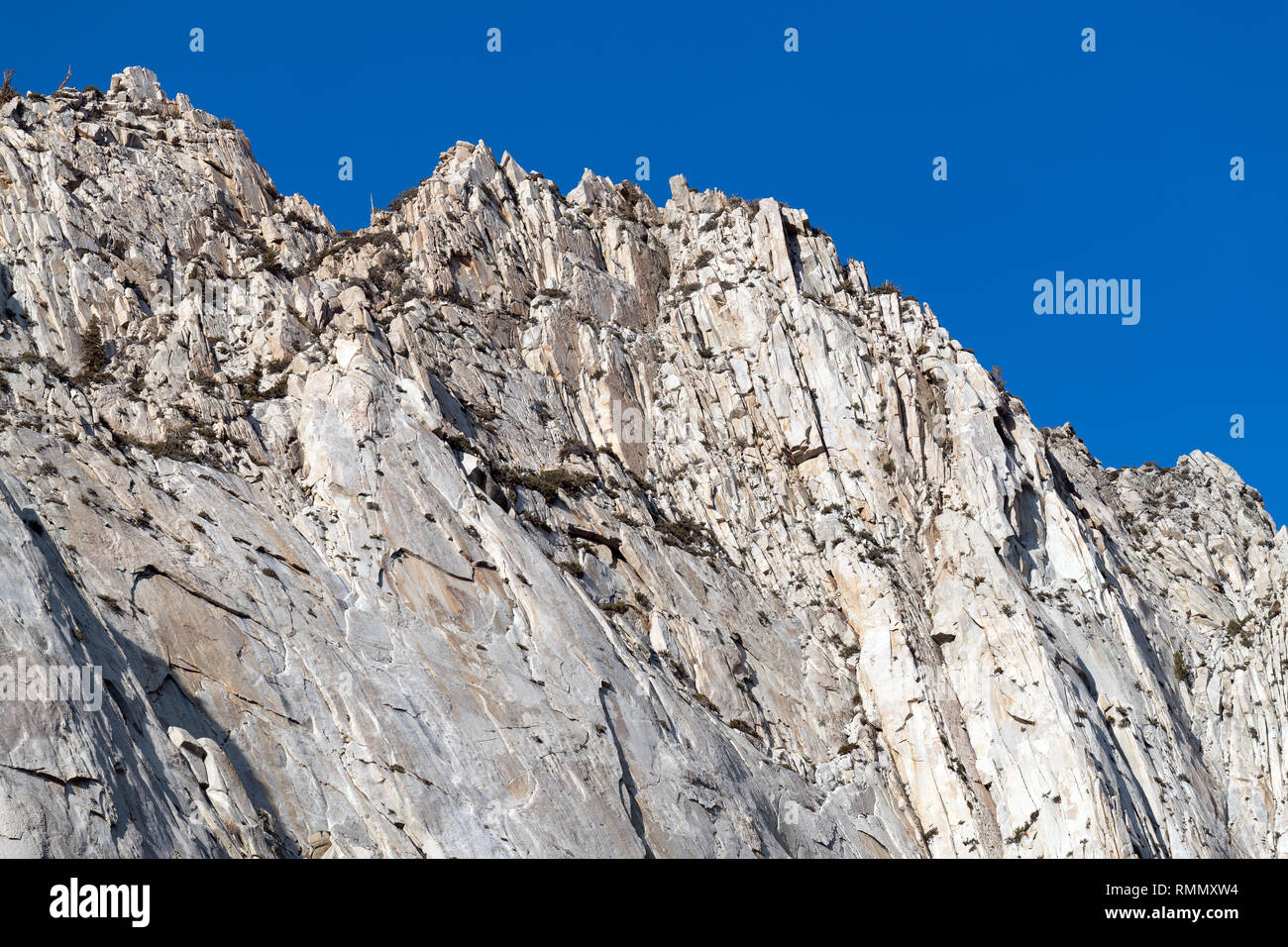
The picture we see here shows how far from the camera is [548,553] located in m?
45.6

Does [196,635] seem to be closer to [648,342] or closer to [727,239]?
[648,342]

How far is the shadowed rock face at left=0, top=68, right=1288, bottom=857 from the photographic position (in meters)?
35.1

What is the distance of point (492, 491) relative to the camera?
4572 centimetres

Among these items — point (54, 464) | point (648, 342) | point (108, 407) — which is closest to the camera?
point (54, 464)

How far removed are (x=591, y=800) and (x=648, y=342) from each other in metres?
27.6

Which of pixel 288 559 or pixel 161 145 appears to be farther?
pixel 161 145

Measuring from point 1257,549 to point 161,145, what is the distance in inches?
2289

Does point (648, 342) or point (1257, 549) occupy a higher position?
point (648, 342)

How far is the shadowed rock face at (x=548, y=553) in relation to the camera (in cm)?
3506
